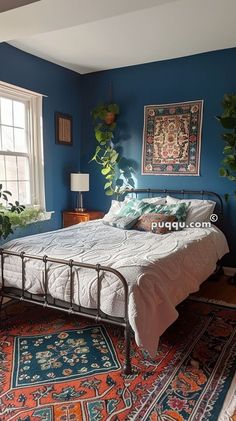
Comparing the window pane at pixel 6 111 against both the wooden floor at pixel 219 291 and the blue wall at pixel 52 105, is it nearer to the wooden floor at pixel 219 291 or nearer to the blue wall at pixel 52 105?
the blue wall at pixel 52 105

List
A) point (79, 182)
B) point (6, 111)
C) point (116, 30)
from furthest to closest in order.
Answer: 1. point (79, 182)
2. point (6, 111)
3. point (116, 30)

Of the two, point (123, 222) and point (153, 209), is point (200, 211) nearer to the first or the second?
point (153, 209)

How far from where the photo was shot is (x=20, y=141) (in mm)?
3861

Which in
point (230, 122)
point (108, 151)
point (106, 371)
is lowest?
point (106, 371)

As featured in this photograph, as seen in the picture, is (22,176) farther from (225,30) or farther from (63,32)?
(225,30)

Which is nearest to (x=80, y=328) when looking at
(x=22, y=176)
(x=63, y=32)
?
(x=22, y=176)

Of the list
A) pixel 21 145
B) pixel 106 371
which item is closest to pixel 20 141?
pixel 21 145

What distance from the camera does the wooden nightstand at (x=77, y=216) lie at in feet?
14.0

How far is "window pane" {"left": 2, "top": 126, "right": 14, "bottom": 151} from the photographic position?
3639 mm

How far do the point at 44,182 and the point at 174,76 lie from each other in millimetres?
2080

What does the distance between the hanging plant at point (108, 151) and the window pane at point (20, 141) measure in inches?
38.3

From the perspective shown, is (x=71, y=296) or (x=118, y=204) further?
(x=118, y=204)

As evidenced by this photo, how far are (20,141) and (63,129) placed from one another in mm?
705

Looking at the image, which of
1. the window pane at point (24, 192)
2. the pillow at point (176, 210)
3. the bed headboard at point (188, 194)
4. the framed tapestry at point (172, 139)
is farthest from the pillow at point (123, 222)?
the window pane at point (24, 192)
